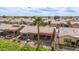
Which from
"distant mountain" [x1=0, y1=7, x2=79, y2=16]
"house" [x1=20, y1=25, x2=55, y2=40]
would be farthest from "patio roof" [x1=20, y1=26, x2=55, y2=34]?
"distant mountain" [x1=0, y1=7, x2=79, y2=16]

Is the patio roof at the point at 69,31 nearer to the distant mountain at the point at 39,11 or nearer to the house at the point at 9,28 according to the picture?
the distant mountain at the point at 39,11

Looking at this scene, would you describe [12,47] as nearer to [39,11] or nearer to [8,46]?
[8,46]

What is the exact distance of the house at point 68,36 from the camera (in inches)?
88.6

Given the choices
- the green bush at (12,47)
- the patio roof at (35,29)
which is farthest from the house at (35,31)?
the green bush at (12,47)

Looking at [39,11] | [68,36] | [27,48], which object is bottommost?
[27,48]

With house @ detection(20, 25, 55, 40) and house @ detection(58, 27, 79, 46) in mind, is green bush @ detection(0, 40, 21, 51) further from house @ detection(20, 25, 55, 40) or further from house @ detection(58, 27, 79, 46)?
house @ detection(58, 27, 79, 46)

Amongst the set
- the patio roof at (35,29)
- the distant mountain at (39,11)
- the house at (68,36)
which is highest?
the distant mountain at (39,11)

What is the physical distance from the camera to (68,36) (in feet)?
7.39

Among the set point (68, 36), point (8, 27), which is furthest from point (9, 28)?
point (68, 36)
